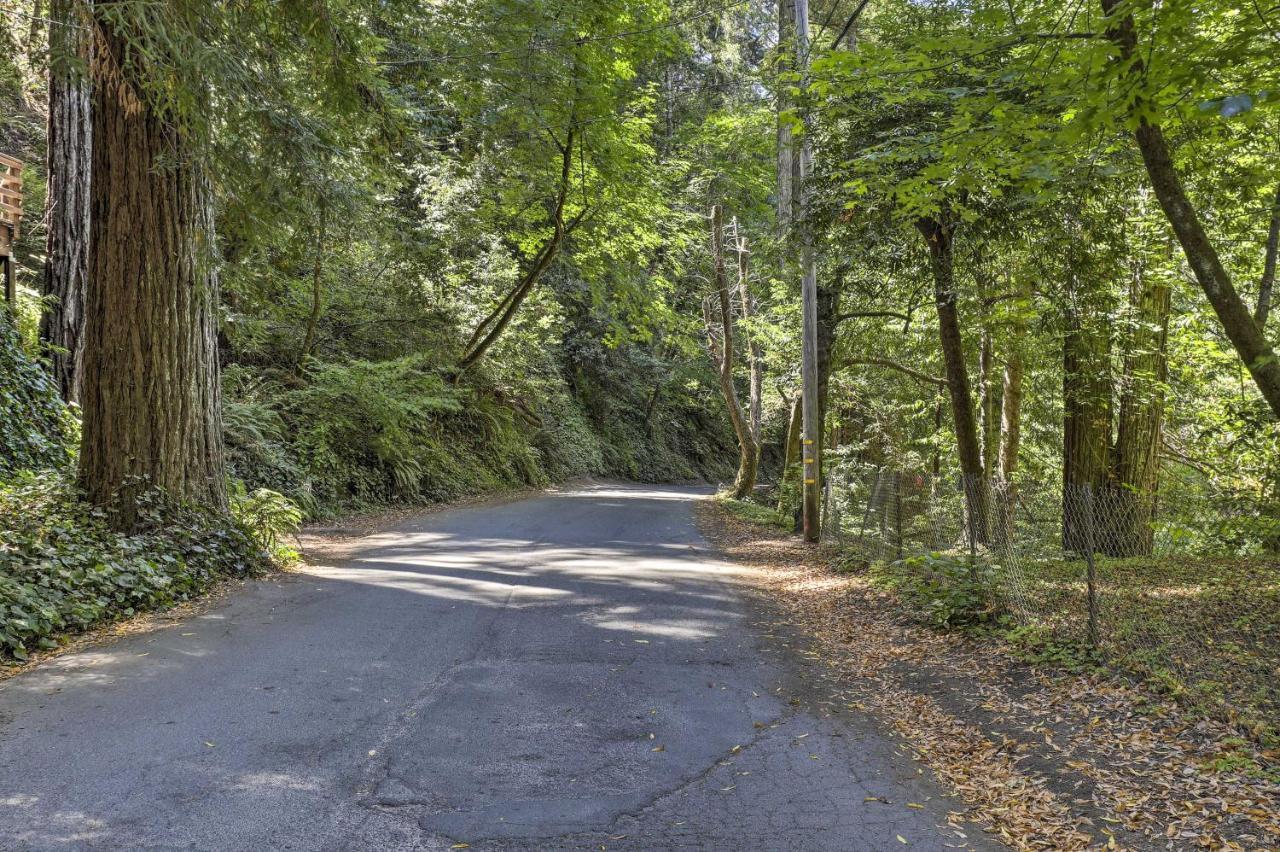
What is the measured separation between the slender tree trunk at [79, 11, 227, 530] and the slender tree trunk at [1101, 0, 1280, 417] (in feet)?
25.2

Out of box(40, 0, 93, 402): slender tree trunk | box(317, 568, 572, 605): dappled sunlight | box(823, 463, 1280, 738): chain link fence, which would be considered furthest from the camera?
box(40, 0, 93, 402): slender tree trunk

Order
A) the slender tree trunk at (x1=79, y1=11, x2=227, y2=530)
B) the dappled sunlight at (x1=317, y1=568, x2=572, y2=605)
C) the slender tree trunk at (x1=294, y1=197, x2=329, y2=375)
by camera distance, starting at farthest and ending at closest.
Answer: the slender tree trunk at (x1=294, y1=197, x2=329, y2=375) < the dappled sunlight at (x1=317, y1=568, x2=572, y2=605) < the slender tree trunk at (x1=79, y1=11, x2=227, y2=530)

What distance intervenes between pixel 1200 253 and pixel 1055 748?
3076 mm

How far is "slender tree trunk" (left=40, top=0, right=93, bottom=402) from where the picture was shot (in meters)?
11.6

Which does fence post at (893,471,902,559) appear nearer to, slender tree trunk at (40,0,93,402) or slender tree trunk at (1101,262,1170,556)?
slender tree trunk at (1101,262,1170,556)

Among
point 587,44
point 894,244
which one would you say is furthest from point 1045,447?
point 587,44

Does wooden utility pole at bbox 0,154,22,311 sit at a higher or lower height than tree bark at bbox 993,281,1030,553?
higher

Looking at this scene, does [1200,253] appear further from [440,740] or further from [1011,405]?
[1011,405]

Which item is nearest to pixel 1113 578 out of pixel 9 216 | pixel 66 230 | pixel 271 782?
pixel 271 782

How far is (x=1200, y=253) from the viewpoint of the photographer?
5031mm

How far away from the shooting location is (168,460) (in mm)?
8383

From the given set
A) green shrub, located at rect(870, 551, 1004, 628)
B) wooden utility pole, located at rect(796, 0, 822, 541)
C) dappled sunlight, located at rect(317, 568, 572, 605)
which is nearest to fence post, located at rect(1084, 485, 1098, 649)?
green shrub, located at rect(870, 551, 1004, 628)

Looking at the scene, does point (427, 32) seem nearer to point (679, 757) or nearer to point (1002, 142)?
point (1002, 142)

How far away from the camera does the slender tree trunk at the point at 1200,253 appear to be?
488cm
